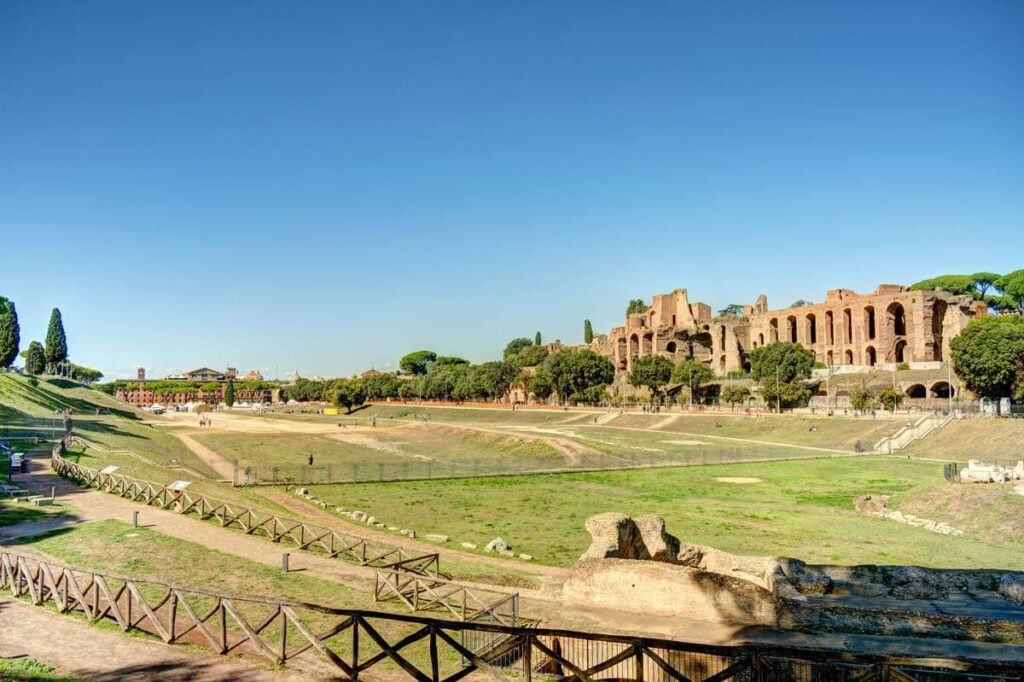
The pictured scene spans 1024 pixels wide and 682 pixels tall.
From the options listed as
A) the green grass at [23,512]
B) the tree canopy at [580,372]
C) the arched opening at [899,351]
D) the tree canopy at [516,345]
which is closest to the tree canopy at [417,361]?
the tree canopy at [516,345]

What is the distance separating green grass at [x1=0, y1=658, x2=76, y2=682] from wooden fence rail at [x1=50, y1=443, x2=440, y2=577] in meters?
7.61

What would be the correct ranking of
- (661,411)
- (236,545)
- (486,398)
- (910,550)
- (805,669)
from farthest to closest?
1. (486,398)
2. (661,411)
3. (910,550)
4. (236,545)
5. (805,669)

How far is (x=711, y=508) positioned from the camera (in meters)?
28.9

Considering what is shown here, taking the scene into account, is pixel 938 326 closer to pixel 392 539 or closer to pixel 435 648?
pixel 392 539

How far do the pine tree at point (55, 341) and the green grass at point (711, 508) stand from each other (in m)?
95.5

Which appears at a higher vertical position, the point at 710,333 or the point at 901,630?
the point at 710,333

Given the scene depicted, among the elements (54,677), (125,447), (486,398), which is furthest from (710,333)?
(54,677)

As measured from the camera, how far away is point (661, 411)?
80688 mm

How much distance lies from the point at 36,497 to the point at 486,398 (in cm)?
10062

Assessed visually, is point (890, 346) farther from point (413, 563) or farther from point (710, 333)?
point (413, 563)

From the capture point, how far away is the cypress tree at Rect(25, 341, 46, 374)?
107938mm

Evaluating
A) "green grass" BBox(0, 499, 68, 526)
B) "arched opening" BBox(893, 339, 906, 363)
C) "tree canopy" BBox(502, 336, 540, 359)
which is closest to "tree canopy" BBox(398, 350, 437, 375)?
"tree canopy" BBox(502, 336, 540, 359)

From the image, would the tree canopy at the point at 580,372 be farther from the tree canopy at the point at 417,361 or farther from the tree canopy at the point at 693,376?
the tree canopy at the point at 417,361

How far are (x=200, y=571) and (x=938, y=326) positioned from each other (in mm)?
90448
